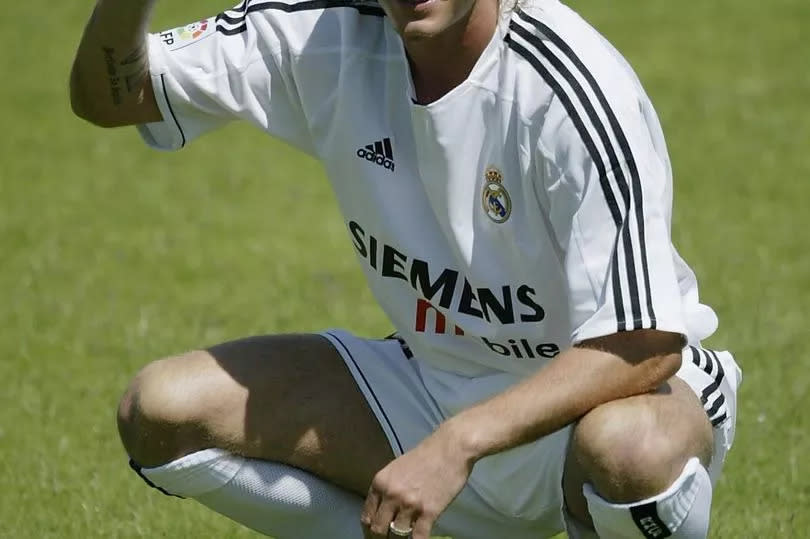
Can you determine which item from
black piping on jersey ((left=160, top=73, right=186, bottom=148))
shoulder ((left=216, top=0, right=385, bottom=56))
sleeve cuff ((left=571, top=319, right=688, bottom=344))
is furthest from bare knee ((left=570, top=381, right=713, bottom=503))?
black piping on jersey ((left=160, top=73, right=186, bottom=148))

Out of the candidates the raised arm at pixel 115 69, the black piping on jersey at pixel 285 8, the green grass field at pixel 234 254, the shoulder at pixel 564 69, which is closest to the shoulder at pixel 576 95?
the shoulder at pixel 564 69

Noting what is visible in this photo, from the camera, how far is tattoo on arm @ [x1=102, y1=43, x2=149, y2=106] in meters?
3.71

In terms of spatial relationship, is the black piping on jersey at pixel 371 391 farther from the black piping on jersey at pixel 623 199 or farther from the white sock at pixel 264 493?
the black piping on jersey at pixel 623 199

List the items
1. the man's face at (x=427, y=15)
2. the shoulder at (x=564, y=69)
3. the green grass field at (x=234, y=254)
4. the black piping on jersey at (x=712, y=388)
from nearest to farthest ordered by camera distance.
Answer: the shoulder at (x=564, y=69)
the man's face at (x=427, y=15)
the black piping on jersey at (x=712, y=388)
the green grass field at (x=234, y=254)

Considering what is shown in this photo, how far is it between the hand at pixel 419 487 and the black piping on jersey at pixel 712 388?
0.66m

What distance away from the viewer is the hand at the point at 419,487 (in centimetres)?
317

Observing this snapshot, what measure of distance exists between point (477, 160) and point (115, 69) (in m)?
0.86

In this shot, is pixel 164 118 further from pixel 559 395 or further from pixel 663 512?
pixel 663 512

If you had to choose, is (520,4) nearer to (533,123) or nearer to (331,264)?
(533,123)

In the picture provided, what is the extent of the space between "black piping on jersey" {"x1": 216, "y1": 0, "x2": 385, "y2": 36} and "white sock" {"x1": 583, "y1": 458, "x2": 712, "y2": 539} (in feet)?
3.88

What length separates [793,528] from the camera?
14.1 feet

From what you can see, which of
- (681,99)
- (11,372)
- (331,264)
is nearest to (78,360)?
(11,372)

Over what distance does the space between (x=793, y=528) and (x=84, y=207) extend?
15.2 ft

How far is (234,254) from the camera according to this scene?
732cm
